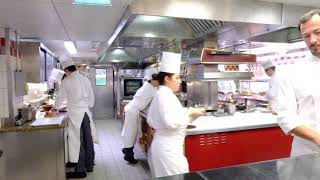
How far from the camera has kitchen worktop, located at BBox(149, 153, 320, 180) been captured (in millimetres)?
1049

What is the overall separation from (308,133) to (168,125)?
104 centimetres

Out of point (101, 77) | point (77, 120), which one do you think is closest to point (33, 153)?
point (77, 120)

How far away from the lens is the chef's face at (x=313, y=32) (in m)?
1.47

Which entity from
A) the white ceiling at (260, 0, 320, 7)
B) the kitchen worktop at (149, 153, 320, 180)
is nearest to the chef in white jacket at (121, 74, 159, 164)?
the white ceiling at (260, 0, 320, 7)

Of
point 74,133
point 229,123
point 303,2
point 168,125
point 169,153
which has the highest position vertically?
point 303,2

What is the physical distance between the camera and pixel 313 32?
1479 mm

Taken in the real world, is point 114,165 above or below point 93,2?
below

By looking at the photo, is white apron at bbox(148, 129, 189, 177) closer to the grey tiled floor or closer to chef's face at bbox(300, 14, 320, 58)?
chef's face at bbox(300, 14, 320, 58)

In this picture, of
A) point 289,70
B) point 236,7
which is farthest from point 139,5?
point 289,70

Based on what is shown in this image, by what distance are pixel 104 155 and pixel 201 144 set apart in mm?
2541

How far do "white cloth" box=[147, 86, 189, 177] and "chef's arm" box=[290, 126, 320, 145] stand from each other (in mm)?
924

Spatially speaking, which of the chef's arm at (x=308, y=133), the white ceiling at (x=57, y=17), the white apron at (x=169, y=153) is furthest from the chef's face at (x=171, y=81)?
the chef's arm at (x=308, y=133)

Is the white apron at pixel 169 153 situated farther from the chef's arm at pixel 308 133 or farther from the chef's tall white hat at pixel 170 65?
the chef's arm at pixel 308 133

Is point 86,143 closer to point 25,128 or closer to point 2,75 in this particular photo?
point 25,128
